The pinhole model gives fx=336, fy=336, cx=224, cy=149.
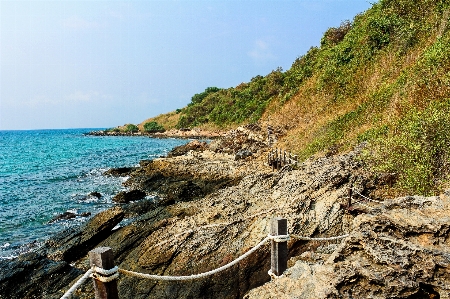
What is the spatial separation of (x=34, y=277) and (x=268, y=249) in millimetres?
6003

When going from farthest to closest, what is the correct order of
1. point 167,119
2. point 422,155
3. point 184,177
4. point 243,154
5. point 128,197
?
point 167,119 < point 243,154 < point 184,177 < point 128,197 < point 422,155

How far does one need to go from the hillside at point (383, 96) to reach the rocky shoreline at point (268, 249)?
135 centimetres

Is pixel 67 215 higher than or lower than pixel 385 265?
lower

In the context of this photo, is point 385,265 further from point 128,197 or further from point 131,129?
point 131,129

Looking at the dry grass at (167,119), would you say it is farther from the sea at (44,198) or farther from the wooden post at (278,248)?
the wooden post at (278,248)

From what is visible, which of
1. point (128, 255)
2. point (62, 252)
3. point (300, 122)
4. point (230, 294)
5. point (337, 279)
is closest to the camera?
point (337, 279)

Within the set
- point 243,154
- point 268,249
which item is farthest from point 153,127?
point 268,249

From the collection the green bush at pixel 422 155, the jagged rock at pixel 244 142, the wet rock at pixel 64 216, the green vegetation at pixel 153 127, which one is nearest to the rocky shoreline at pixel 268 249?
the green bush at pixel 422 155

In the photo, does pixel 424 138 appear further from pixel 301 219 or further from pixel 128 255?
pixel 128 255

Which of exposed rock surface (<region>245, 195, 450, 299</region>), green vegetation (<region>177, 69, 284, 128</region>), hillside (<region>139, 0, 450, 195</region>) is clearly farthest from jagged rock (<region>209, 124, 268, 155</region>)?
exposed rock surface (<region>245, 195, 450, 299</region>)

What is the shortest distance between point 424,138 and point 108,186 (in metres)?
18.7

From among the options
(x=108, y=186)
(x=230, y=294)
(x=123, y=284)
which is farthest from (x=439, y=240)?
(x=108, y=186)

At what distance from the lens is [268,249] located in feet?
24.1

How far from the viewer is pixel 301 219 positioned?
8.01 metres
